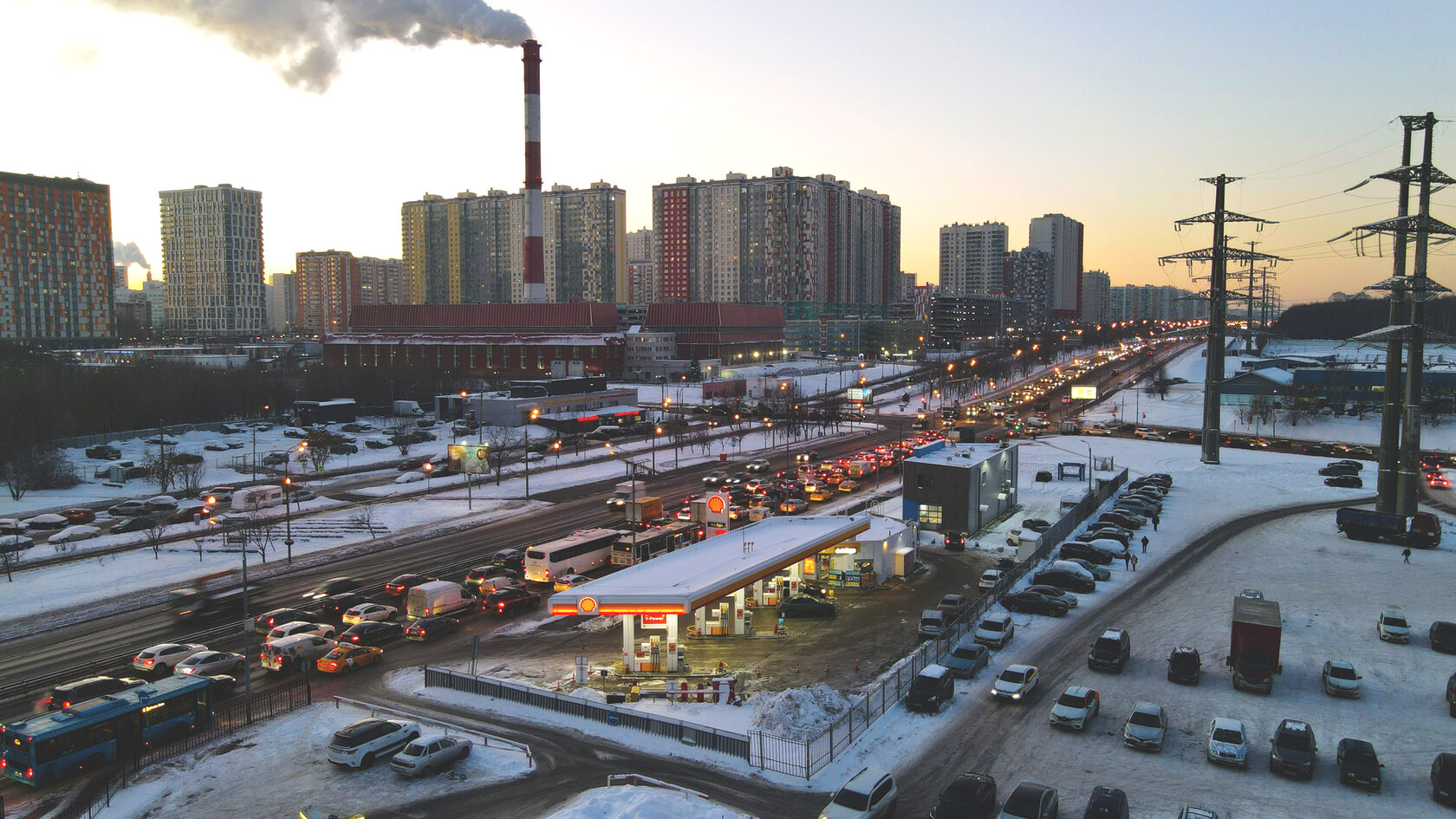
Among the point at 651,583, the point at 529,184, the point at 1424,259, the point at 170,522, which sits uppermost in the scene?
the point at 529,184

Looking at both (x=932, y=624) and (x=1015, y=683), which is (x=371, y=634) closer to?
(x=932, y=624)

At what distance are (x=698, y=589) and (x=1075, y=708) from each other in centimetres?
963

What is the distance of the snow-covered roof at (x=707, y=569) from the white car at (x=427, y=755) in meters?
4.65

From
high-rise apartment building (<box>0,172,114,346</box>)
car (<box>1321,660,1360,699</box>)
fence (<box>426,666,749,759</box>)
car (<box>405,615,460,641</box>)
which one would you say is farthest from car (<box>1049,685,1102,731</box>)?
high-rise apartment building (<box>0,172,114,346</box>)

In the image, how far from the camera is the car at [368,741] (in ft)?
59.8

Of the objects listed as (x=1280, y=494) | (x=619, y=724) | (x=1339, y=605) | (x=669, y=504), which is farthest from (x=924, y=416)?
(x=619, y=724)

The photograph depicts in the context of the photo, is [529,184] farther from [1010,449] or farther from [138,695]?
[138,695]

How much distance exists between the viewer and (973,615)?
2791cm

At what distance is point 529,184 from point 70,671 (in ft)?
302

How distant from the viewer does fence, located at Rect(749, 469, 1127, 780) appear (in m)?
18.5

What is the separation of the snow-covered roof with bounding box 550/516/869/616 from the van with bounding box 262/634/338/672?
7.23 m

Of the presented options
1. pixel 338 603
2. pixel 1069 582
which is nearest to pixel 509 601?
pixel 338 603

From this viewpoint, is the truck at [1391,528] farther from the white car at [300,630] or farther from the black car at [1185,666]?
the white car at [300,630]

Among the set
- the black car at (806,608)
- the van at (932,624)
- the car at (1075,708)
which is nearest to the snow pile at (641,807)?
the car at (1075,708)
